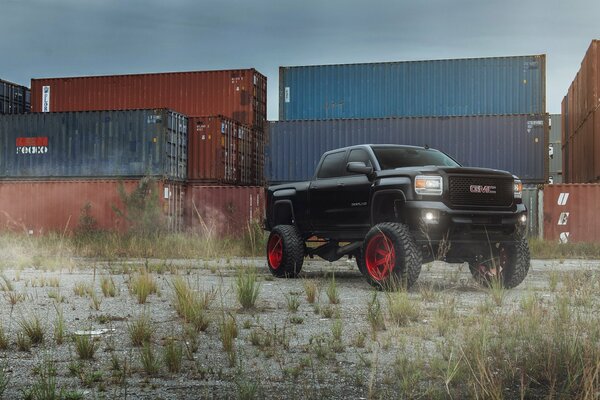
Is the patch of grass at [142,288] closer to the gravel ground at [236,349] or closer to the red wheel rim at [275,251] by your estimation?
the gravel ground at [236,349]

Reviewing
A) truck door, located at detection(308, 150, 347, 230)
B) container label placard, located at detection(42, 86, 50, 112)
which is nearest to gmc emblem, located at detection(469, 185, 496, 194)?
truck door, located at detection(308, 150, 347, 230)

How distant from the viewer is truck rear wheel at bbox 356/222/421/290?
8.89m

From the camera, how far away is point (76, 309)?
7.95m

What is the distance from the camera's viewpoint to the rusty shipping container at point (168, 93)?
29297mm

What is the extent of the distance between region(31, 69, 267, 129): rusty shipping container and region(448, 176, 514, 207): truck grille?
20635mm

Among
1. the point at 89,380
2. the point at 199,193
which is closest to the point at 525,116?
the point at 199,193

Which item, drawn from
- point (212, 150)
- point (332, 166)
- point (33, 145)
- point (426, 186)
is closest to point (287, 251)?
point (332, 166)

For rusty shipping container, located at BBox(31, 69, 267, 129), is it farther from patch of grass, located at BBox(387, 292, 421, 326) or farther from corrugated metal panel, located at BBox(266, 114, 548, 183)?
patch of grass, located at BBox(387, 292, 421, 326)

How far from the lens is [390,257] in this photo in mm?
9109

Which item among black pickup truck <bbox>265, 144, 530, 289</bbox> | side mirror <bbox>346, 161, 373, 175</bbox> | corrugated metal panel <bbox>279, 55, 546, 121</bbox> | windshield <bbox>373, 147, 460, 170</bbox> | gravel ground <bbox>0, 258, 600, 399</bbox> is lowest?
gravel ground <bbox>0, 258, 600, 399</bbox>

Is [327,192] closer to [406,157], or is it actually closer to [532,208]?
[406,157]

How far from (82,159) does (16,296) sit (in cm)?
1797

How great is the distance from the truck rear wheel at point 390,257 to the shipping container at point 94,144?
15891mm

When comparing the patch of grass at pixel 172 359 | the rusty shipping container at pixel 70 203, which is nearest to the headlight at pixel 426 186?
the patch of grass at pixel 172 359
